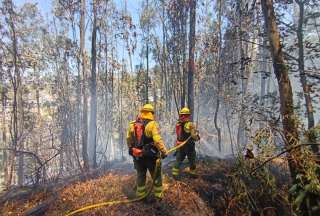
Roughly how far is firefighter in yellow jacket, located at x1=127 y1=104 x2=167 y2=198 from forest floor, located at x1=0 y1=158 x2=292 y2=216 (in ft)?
1.59

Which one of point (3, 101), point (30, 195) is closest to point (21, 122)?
point (3, 101)

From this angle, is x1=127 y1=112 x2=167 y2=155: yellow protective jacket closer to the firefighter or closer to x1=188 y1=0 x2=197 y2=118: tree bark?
the firefighter

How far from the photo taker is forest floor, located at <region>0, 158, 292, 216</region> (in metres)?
7.08

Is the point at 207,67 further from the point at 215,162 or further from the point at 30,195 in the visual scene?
the point at 30,195

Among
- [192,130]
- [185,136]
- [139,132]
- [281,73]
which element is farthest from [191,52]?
[139,132]

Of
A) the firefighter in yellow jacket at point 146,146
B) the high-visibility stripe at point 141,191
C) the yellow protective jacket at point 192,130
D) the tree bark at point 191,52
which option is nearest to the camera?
the firefighter in yellow jacket at point 146,146

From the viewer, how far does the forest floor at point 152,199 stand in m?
7.08

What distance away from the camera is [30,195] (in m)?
9.77

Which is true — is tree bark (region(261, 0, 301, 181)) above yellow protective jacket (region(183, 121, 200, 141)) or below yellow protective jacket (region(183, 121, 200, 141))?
above

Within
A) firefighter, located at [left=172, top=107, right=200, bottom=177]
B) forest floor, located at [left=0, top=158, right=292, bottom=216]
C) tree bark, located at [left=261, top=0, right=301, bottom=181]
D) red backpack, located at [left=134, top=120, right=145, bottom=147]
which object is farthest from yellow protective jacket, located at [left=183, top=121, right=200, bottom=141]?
tree bark, located at [left=261, top=0, right=301, bottom=181]

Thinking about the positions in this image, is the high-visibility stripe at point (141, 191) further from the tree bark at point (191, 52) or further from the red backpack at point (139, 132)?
the tree bark at point (191, 52)

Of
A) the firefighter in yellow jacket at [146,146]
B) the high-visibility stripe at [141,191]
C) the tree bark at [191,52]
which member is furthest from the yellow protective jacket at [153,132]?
the tree bark at [191,52]

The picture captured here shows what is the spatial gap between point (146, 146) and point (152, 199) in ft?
4.47

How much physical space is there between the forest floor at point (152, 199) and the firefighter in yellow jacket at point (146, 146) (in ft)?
1.59
